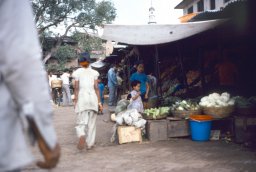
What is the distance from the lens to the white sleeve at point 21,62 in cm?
142

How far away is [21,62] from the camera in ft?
4.65

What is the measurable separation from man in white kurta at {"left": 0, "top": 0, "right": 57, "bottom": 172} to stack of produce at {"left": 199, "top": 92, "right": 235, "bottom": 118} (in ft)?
22.1

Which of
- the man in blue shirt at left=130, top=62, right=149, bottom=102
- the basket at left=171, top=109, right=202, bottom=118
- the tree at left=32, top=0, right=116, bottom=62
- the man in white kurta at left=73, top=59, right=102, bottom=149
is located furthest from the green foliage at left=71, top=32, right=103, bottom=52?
the man in white kurta at left=73, top=59, right=102, bottom=149

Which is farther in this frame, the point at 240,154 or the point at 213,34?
the point at 213,34

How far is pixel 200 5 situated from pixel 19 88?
31531mm

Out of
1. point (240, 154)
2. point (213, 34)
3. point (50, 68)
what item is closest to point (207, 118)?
point (240, 154)

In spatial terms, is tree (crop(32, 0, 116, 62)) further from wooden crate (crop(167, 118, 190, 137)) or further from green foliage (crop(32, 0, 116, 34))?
wooden crate (crop(167, 118, 190, 137))

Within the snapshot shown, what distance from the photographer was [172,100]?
10.7m

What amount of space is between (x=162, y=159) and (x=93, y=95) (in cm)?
204

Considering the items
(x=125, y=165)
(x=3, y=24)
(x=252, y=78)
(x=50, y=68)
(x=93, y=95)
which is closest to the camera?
(x=3, y=24)

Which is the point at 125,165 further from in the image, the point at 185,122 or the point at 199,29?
the point at 199,29

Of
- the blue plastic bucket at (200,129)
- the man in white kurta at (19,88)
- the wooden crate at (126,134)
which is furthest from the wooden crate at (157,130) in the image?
the man in white kurta at (19,88)

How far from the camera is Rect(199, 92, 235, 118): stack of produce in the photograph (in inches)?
307

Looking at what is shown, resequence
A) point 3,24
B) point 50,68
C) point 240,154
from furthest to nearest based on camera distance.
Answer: point 50,68 → point 240,154 → point 3,24
